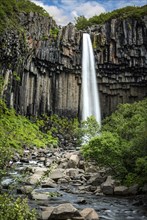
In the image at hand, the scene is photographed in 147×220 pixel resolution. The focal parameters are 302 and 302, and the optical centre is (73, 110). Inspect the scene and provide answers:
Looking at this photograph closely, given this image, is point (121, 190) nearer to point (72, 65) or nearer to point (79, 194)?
point (79, 194)

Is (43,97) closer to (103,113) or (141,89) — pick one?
(103,113)

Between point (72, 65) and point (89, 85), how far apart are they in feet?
15.0

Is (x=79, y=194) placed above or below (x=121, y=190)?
below

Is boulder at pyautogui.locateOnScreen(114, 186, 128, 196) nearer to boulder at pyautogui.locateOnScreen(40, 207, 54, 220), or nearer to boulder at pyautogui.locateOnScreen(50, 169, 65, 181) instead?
boulder at pyautogui.locateOnScreen(50, 169, 65, 181)

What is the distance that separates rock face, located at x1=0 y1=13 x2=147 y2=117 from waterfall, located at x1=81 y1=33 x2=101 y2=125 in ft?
2.80

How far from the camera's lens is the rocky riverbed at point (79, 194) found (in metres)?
11.3

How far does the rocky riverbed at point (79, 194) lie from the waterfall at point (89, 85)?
25.9m

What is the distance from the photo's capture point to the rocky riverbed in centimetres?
1134

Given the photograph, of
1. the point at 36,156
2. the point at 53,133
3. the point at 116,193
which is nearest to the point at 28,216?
the point at 116,193

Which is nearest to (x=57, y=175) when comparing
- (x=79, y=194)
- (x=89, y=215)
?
(x=79, y=194)

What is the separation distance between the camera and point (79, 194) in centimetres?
1744

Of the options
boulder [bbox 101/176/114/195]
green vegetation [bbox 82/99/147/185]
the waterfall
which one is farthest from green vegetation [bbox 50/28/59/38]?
boulder [bbox 101/176/114/195]

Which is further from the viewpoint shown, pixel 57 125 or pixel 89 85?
pixel 89 85

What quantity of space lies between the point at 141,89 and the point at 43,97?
1715 centimetres
